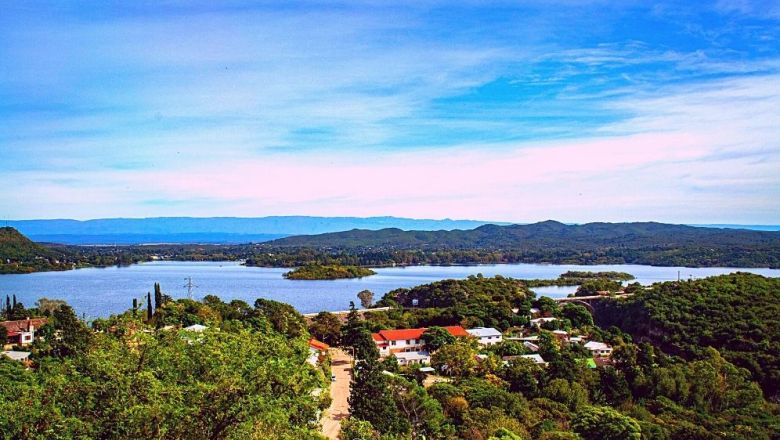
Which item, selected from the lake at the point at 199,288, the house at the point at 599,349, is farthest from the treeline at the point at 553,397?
the lake at the point at 199,288

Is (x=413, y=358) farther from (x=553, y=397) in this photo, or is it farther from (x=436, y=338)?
(x=553, y=397)

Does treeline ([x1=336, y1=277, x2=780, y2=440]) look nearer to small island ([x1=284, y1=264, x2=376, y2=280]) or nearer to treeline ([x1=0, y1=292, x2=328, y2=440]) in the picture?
treeline ([x1=0, y1=292, x2=328, y2=440])

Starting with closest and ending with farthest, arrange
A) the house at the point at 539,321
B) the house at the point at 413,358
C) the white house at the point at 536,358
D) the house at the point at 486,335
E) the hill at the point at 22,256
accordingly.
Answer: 1. the white house at the point at 536,358
2. the house at the point at 413,358
3. the house at the point at 486,335
4. the house at the point at 539,321
5. the hill at the point at 22,256

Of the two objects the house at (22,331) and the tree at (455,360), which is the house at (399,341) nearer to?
the tree at (455,360)

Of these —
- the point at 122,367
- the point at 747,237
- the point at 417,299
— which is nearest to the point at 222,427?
the point at 122,367

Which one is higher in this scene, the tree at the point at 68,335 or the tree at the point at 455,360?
the tree at the point at 68,335

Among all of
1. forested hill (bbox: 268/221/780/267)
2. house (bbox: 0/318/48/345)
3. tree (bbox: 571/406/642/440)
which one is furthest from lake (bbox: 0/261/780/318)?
tree (bbox: 571/406/642/440)
